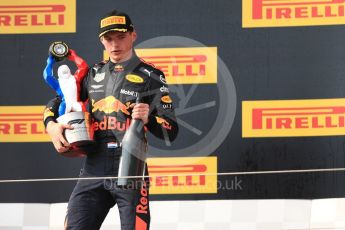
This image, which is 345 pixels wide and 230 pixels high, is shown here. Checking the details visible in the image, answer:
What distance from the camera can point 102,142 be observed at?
9.17 feet

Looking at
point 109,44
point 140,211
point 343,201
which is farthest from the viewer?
point 343,201

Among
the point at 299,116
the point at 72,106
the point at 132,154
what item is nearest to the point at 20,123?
the point at 72,106

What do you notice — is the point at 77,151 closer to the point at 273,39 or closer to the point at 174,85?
the point at 174,85

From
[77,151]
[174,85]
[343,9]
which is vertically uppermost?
[343,9]

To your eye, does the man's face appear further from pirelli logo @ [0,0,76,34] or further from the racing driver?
pirelli logo @ [0,0,76,34]

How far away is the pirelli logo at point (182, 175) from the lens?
3.31 meters

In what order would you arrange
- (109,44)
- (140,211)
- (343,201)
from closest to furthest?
1. (140,211)
2. (109,44)
3. (343,201)

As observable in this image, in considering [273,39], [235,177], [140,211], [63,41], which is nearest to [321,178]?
[235,177]

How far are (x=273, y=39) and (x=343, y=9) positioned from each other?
1.05ft

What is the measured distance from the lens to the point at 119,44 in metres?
2.87

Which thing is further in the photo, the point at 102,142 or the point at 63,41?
the point at 63,41

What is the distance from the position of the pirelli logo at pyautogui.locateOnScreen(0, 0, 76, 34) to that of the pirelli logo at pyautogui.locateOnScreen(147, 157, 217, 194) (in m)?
0.70

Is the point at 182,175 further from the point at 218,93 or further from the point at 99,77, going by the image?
the point at 99,77

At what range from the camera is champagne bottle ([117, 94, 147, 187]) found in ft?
8.89
